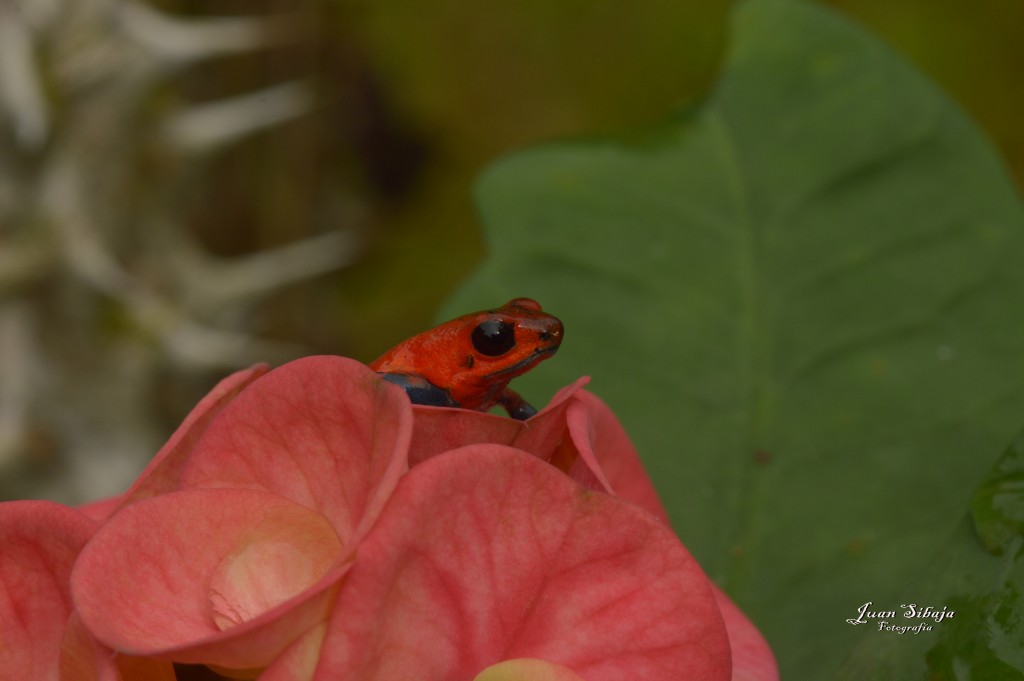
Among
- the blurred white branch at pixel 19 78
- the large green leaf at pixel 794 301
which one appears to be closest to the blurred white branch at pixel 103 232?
the blurred white branch at pixel 19 78

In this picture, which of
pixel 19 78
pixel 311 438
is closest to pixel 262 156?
pixel 19 78

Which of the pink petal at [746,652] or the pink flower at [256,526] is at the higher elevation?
the pink flower at [256,526]

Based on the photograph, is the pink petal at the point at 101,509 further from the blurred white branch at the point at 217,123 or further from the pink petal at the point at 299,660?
the blurred white branch at the point at 217,123

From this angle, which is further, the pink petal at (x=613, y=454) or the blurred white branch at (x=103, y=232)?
the blurred white branch at (x=103, y=232)

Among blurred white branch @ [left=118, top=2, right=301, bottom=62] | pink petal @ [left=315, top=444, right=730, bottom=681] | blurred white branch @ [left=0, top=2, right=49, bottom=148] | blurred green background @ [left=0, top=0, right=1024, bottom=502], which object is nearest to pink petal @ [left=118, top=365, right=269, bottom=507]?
pink petal @ [left=315, top=444, right=730, bottom=681]

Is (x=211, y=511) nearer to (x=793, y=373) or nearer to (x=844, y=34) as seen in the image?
(x=793, y=373)

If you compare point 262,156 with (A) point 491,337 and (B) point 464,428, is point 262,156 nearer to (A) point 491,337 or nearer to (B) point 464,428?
(A) point 491,337

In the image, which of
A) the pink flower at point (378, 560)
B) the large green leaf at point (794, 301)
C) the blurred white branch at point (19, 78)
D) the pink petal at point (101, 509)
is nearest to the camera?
Answer: the pink flower at point (378, 560)

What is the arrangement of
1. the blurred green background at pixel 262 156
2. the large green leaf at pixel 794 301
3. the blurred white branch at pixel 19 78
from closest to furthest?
the large green leaf at pixel 794 301 → the blurred white branch at pixel 19 78 → the blurred green background at pixel 262 156
